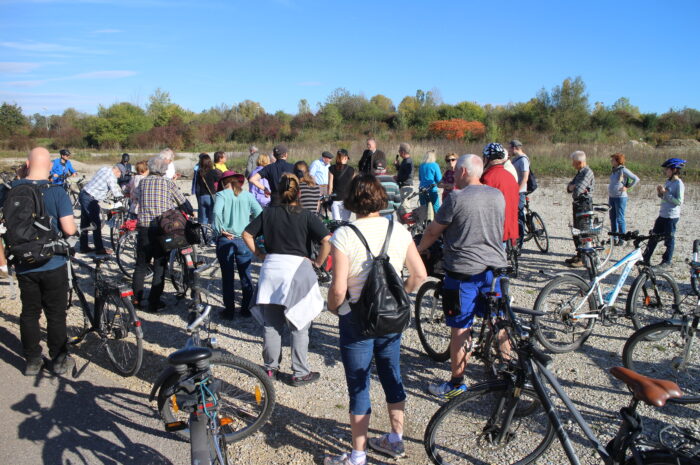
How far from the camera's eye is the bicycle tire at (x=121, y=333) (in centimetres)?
421

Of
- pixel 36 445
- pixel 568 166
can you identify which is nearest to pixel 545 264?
pixel 36 445

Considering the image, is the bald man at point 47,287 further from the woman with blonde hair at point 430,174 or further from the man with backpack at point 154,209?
the woman with blonde hair at point 430,174

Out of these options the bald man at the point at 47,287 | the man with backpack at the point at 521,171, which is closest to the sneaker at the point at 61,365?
the bald man at the point at 47,287

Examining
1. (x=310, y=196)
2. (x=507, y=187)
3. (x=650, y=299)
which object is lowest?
(x=650, y=299)

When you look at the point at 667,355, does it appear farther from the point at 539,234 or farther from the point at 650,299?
the point at 539,234

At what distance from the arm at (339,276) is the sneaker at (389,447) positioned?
3.69 ft

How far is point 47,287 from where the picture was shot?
4.16m

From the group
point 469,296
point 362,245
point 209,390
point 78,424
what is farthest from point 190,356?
point 469,296

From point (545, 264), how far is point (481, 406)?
217 inches

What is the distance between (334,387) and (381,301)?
181cm

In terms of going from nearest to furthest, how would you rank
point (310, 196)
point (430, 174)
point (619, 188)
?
point (310, 196) → point (619, 188) → point (430, 174)

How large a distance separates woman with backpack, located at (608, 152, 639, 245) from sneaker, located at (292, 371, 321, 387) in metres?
6.44

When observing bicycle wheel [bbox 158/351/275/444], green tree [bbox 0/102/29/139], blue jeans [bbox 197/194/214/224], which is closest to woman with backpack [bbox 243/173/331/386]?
bicycle wheel [bbox 158/351/275/444]

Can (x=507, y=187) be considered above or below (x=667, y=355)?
above
